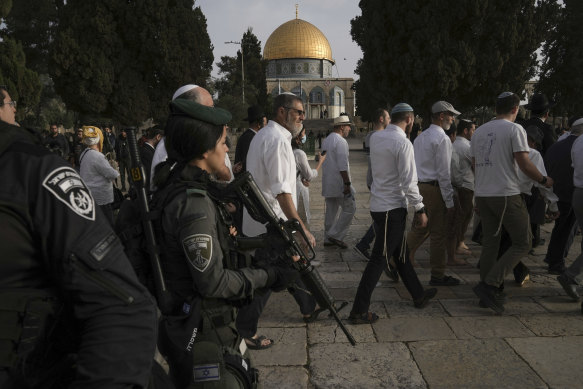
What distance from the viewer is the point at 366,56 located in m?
23.4

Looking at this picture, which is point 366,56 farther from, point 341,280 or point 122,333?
point 122,333

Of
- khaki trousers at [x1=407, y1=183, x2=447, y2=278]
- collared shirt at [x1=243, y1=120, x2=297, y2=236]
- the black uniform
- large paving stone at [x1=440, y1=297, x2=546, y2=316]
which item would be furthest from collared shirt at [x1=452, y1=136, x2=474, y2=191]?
the black uniform

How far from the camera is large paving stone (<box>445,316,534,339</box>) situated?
12.3ft

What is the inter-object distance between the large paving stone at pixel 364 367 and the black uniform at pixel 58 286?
2266 mm

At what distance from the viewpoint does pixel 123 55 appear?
26047 millimetres

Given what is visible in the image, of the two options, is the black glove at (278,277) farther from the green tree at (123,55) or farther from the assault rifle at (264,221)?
the green tree at (123,55)

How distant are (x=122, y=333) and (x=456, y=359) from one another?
9.60 ft

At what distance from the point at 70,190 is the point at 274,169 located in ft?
7.62

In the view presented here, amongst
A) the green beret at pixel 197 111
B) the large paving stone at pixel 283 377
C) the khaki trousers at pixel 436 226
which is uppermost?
the green beret at pixel 197 111

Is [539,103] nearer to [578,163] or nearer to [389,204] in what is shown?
[578,163]

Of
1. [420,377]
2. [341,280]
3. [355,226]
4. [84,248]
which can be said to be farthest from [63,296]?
[355,226]

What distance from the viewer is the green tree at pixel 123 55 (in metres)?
24.9

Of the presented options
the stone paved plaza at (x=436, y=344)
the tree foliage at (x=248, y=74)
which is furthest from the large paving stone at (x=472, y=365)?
the tree foliage at (x=248, y=74)

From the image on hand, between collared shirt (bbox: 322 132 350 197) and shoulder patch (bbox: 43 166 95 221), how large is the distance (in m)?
5.58
